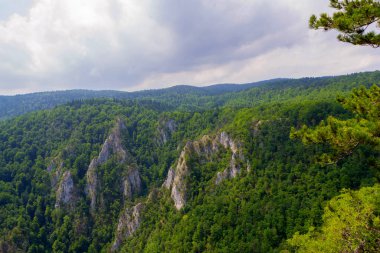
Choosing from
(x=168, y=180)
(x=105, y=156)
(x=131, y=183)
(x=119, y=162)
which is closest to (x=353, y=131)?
(x=168, y=180)

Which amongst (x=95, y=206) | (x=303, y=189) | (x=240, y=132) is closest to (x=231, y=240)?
(x=303, y=189)

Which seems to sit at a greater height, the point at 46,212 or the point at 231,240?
the point at 231,240

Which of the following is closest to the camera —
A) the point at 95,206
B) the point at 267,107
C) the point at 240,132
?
the point at 240,132

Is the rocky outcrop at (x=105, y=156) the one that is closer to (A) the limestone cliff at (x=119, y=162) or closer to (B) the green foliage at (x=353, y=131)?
(A) the limestone cliff at (x=119, y=162)

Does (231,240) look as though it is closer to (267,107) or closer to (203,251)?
(203,251)

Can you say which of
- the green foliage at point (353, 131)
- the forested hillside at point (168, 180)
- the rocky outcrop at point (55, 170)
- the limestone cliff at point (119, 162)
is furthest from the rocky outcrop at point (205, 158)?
the green foliage at point (353, 131)

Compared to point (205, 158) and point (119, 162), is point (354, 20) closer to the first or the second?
point (205, 158)

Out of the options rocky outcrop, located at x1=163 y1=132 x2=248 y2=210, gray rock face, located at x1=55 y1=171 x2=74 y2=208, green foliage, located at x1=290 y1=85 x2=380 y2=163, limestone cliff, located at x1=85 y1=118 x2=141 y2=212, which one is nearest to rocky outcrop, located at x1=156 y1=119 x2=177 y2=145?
limestone cliff, located at x1=85 y1=118 x2=141 y2=212
